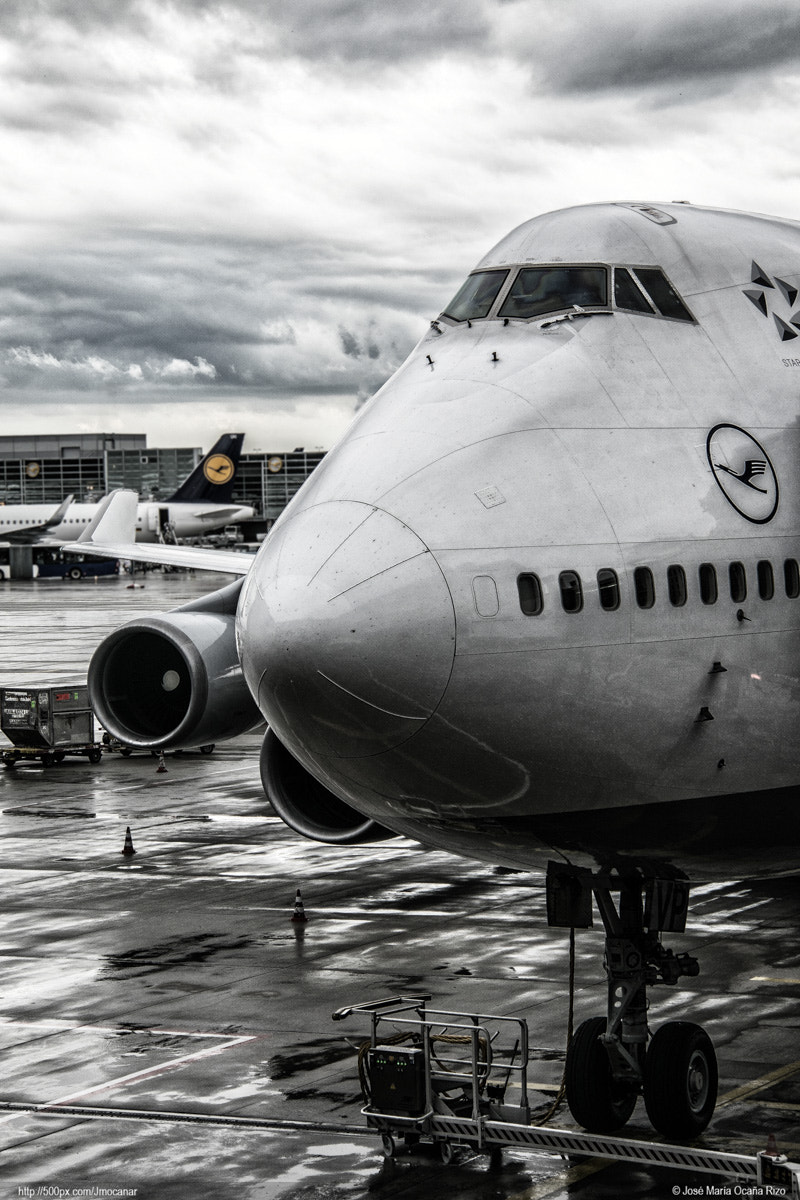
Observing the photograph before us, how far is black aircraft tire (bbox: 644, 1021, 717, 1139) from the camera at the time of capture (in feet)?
46.5

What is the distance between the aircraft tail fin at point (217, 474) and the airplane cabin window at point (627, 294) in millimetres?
119023

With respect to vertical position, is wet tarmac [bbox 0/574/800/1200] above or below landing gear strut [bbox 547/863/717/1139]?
below

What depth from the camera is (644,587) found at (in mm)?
12312

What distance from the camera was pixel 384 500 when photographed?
11.8m

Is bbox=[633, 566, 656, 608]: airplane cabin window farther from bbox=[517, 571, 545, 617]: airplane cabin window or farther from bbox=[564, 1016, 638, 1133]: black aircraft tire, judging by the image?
bbox=[564, 1016, 638, 1133]: black aircraft tire

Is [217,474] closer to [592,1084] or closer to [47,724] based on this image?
[47,724]

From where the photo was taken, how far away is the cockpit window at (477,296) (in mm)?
13961

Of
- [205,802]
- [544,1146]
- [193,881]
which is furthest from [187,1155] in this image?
[205,802]

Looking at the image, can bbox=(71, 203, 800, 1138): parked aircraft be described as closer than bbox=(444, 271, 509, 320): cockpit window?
Yes

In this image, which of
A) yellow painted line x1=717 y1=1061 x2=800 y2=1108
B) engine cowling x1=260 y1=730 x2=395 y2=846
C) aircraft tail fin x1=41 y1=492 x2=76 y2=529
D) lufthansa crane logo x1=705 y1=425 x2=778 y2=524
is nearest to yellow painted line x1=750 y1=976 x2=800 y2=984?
yellow painted line x1=717 y1=1061 x2=800 y2=1108

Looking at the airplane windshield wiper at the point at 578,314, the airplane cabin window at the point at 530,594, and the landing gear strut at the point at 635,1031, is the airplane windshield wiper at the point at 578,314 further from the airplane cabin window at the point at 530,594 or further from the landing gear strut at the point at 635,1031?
the landing gear strut at the point at 635,1031

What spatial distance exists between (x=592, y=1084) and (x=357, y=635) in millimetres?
5522

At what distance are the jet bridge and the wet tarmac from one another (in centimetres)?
35

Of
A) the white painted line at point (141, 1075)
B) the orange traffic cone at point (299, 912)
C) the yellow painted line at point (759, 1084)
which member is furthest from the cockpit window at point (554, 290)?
the orange traffic cone at point (299, 912)
